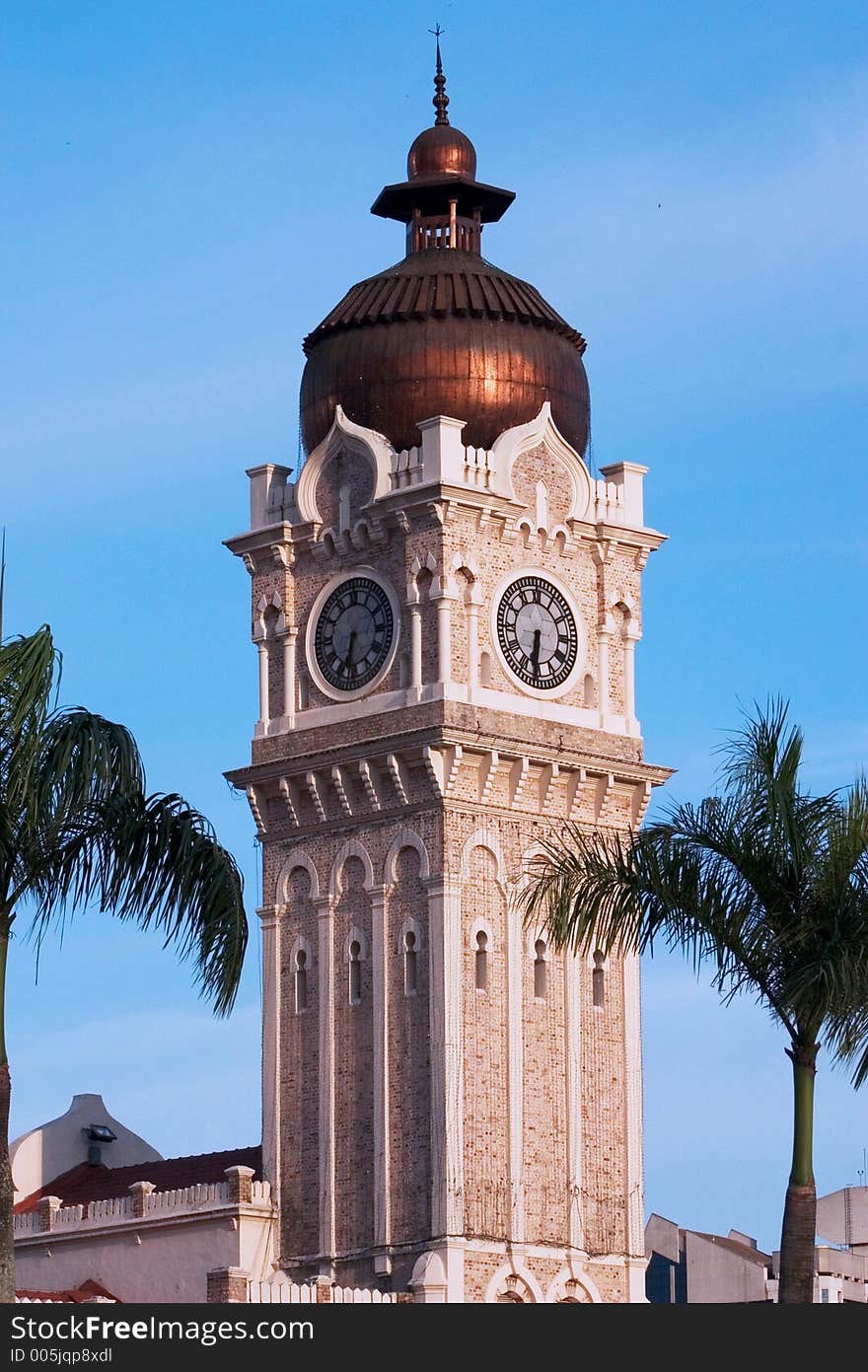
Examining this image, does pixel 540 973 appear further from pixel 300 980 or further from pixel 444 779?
pixel 300 980

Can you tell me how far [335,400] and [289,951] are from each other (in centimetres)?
1135

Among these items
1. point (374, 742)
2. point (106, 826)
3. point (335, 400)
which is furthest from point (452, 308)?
point (106, 826)

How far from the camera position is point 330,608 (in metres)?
72.8

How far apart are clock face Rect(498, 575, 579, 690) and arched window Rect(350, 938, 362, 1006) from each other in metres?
6.26

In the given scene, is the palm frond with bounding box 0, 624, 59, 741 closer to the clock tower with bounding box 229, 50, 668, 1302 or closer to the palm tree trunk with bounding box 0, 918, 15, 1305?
the palm tree trunk with bounding box 0, 918, 15, 1305

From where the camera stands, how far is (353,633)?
7219 cm

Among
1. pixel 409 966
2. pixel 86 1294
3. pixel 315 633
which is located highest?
pixel 315 633

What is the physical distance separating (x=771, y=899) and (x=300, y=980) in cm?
3175

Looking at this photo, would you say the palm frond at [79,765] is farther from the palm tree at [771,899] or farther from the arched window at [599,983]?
the arched window at [599,983]

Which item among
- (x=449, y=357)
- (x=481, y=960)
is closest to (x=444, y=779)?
(x=481, y=960)

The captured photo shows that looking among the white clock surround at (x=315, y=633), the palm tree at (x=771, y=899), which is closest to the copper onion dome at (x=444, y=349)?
the white clock surround at (x=315, y=633)

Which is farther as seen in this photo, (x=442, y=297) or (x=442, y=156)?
(x=442, y=156)

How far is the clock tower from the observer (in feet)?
224

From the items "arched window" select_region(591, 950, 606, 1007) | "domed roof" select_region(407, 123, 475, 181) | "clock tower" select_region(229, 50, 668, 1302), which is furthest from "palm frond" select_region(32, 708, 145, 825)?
"domed roof" select_region(407, 123, 475, 181)
